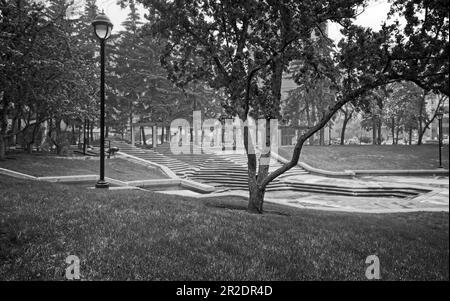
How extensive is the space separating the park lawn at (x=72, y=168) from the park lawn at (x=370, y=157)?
1600cm

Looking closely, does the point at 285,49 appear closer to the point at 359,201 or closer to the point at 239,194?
the point at 239,194

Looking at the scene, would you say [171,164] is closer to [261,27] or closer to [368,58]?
[261,27]

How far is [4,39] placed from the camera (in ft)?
43.8

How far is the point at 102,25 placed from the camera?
1040 centimetres

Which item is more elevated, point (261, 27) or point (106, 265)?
point (261, 27)

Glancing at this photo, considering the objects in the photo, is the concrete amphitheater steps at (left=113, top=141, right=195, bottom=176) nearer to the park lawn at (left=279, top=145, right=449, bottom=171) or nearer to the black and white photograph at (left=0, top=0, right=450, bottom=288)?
the black and white photograph at (left=0, top=0, right=450, bottom=288)

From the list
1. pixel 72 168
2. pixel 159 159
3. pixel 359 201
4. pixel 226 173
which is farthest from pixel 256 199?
pixel 159 159

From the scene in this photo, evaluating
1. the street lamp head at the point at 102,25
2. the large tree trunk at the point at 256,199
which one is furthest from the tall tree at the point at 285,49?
the street lamp head at the point at 102,25

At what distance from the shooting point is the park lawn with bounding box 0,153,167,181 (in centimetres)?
1800

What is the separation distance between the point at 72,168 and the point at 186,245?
17.4 meters

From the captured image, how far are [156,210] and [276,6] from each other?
5982 mm

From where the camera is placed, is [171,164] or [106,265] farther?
[171,164]

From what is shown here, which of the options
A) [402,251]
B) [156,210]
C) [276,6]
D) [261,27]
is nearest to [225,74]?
[261,27]

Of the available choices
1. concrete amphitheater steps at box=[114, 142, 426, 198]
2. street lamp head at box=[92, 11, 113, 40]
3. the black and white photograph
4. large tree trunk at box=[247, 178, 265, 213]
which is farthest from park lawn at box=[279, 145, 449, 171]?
street lamp head at box=[92, 11, 113, 40]
